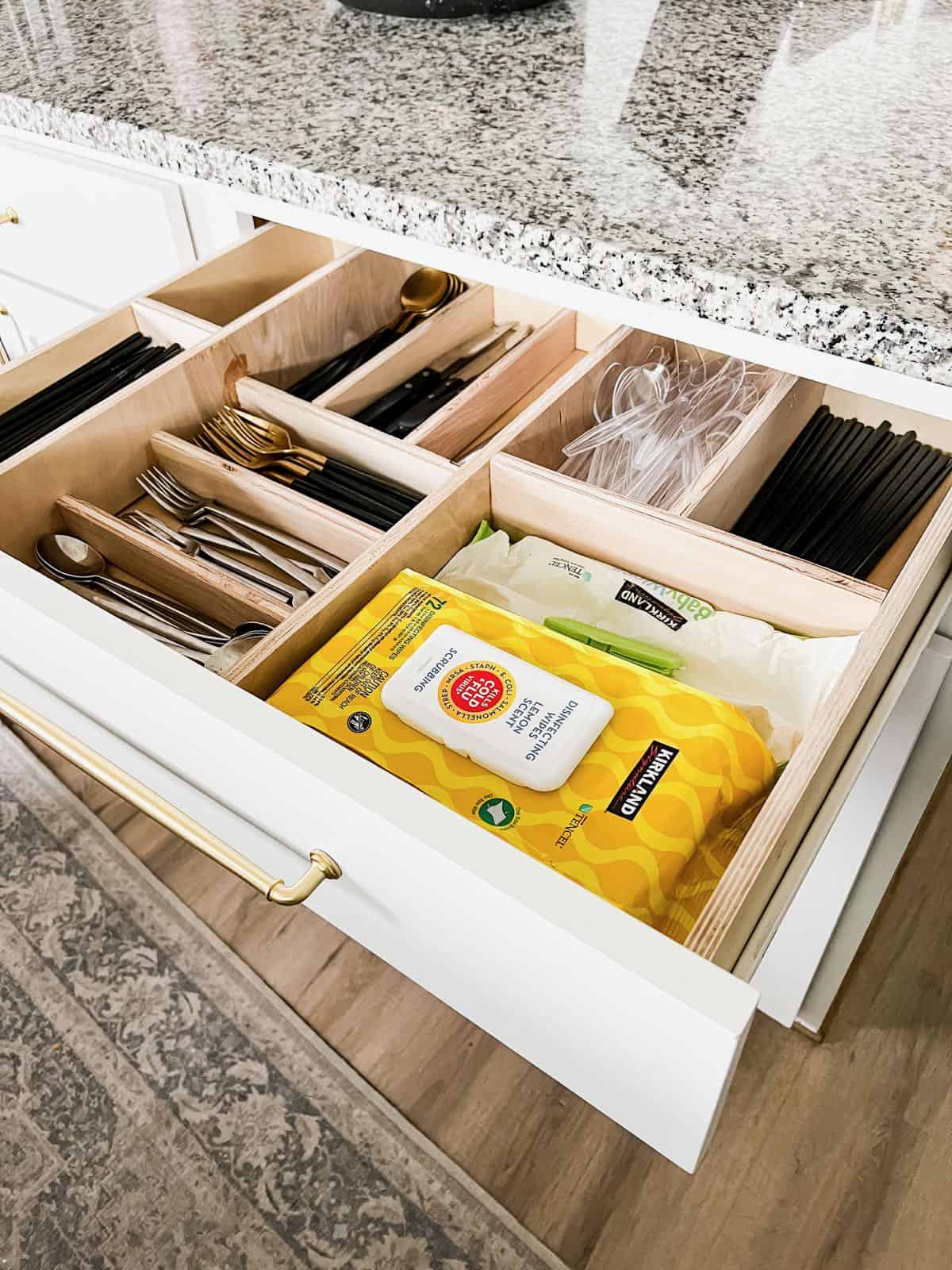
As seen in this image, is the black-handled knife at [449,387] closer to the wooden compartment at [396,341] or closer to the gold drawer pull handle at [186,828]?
the wooden compartment at [396,341]

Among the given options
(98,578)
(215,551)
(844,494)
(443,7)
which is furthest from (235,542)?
(844,494)

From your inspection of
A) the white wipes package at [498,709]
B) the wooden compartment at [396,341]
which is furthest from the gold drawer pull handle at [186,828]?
the wooden compartment at [396,341]

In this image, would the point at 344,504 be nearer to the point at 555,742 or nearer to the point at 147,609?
the point at 147,609

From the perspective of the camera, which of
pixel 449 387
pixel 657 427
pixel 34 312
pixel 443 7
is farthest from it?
pixel 34 312

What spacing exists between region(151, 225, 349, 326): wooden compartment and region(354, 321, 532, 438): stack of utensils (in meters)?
0.22

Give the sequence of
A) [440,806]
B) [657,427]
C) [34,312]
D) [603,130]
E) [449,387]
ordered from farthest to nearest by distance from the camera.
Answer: [34,312]
[449,387]
[657,427]
[603,130]
[440,806]

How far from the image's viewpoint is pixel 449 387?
1062 millimetres

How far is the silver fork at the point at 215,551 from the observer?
0.85 metres

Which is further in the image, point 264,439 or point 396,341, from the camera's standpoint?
point 396,341

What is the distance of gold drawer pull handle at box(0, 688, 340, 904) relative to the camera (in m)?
0.51

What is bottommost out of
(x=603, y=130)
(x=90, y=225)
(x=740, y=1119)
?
(x=740, y=1119)

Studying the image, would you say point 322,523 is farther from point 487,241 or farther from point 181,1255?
point 181,1255

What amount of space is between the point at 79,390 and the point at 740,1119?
3.54 feet

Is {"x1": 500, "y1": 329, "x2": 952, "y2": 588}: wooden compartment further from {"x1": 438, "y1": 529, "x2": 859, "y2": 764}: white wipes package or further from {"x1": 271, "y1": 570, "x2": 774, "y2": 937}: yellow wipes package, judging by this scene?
{"x1": 271, "y1": 570, "x2": 774, "y2": 937}: yellow wipes package
